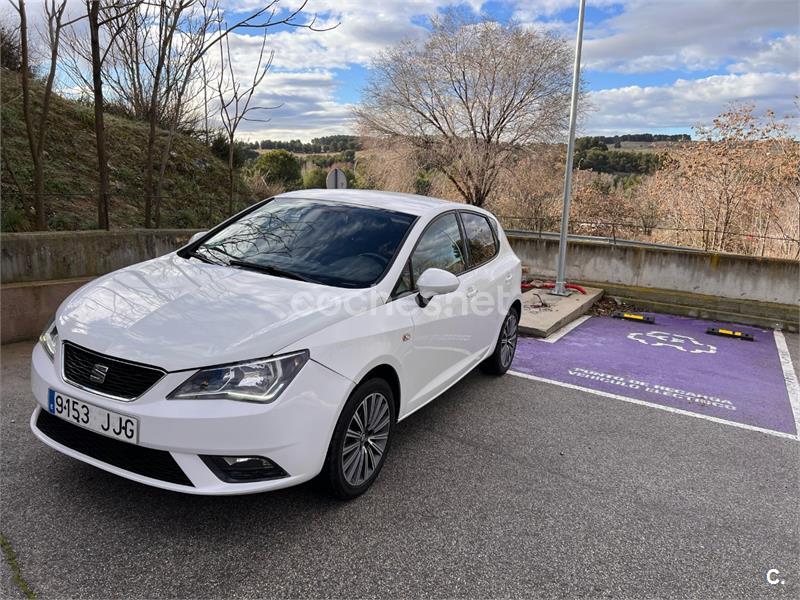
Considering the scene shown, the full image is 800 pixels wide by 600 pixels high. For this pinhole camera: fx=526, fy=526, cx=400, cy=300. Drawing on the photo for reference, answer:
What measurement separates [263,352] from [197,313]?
492 mm

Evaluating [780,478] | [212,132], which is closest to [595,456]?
[780,478]

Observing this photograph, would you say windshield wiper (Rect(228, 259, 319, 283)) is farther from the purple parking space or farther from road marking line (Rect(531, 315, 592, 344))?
road marking line (Rect(531, 315, 592, 344))

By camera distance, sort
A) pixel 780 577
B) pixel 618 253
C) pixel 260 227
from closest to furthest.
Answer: pixel 780 577
pixel 260 227
pixel 618 253

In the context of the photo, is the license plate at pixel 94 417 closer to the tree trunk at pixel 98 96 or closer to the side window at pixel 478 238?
the side window at pixel 478 238

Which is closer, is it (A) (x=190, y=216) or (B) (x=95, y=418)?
(B) (x=95, y=418)

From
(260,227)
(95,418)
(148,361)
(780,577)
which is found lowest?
(780,577)

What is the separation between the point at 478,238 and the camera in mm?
4605

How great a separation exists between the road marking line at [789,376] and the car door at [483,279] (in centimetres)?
270

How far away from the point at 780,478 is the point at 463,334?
235cm

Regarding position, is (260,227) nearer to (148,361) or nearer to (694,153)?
(148,361)

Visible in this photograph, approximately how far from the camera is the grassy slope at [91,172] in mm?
8047

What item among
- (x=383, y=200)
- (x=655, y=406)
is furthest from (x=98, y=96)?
(x=655, y=406)

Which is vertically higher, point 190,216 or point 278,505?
point 190,216

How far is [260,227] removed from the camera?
12.5 ft
